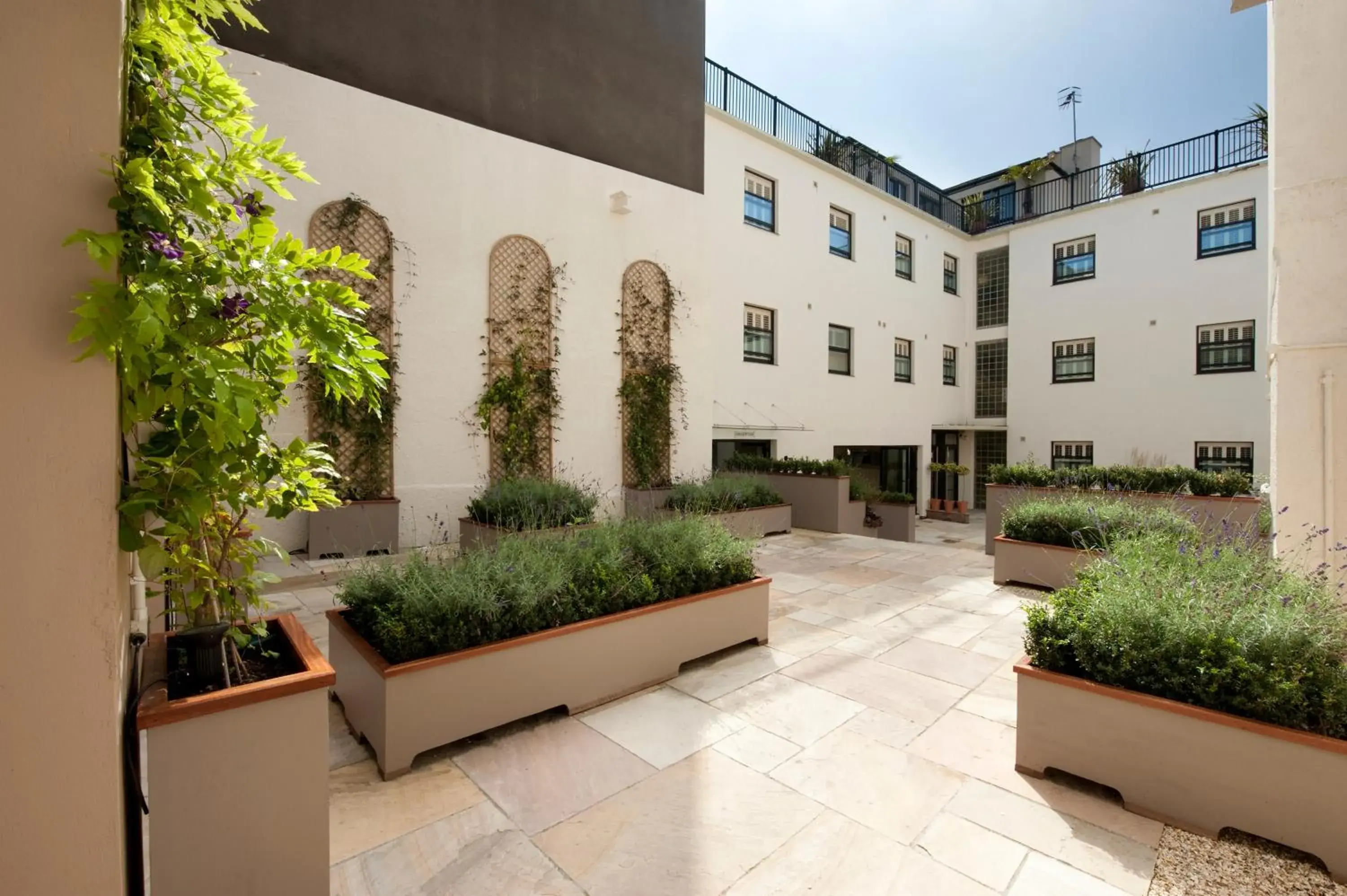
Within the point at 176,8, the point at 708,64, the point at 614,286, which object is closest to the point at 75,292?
the point at 176,8

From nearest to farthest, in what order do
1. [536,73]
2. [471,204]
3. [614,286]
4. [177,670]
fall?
[177,670], [471,204], [536,73], [614,286]

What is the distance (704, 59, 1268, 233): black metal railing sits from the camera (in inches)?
438

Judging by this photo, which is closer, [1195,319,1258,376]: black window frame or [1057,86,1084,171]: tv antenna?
[1195,319,1258,376]: black window frame

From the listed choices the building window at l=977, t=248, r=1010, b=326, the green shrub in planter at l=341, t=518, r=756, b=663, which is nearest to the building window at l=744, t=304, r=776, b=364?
the green shrub in planter at l=341, t=518, r=756, b=663

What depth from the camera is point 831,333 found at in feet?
40.9

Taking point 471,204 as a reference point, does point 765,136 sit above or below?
above

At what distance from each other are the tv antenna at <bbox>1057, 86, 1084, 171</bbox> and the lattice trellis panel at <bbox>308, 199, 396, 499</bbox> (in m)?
16.8

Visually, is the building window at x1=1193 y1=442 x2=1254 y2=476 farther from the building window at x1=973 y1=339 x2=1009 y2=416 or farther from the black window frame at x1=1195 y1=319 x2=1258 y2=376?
the building window at x1=973 y1=339 x2=1009 y2=416

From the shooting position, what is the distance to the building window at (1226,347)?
1181cm

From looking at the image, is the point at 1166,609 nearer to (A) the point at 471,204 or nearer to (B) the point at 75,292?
(B) the point at 75,292

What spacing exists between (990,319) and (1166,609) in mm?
15423

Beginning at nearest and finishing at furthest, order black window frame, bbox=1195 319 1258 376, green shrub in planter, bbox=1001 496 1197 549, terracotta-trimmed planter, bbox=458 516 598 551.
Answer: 1. green shrub in planter, bbox=1001 496 1197 549
2. terracotta-trimmed planter, bbox=458 516 598 551
3. black window frame, bbox=1195 319 1258 376

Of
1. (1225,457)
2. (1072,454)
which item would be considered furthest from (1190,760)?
(1072,454)

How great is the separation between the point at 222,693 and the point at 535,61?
8.45 meters
